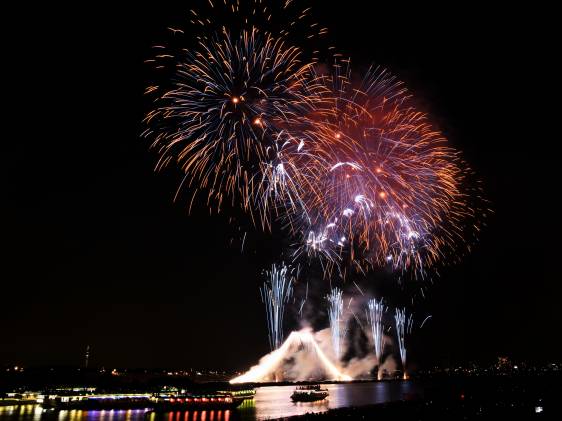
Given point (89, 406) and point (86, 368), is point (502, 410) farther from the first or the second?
point (86, 368)

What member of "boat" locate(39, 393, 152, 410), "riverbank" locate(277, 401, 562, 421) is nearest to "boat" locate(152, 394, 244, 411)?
"boat" locate(39, 393, 152, 410)

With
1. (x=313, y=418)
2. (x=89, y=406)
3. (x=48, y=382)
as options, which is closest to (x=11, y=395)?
(x=89, y=406)

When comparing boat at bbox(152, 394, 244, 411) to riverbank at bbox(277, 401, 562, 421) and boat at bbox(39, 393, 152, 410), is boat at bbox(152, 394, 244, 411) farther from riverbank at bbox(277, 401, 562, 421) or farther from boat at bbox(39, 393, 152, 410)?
riverbank at bbox(277, 401, 562, 421)

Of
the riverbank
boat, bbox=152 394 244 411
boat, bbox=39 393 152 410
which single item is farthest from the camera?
boat, bbox=39 393 152 410

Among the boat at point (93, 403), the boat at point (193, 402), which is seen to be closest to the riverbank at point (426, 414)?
the boat at point (193, 402)

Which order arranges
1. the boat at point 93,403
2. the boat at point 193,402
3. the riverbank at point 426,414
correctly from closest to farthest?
the riverbank at point 426,414, the boat at point 193,402, the boat at point 93,403

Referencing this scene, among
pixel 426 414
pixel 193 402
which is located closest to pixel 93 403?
pixel 193 402

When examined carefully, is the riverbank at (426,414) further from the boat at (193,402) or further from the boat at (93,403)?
the boat at (93,403)

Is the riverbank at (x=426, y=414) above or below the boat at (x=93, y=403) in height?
below

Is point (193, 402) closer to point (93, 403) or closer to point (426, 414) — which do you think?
point (93, 403)

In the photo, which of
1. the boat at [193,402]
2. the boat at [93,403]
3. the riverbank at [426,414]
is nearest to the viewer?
the riverbank at [426,414]

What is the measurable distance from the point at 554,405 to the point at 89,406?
48.4m

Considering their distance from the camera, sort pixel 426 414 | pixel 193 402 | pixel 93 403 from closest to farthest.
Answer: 1. pixel 426 414
2. pixel 193 402
3. pixel 93 403

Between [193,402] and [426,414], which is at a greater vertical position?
[193,402]
